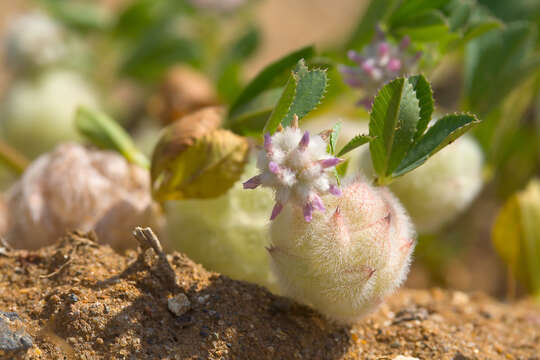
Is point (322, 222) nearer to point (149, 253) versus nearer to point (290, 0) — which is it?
point (149, 253)

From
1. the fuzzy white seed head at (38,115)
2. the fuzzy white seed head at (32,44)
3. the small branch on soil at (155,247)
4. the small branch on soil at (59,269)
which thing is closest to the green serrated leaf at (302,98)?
the small branch on soil at (155,247)

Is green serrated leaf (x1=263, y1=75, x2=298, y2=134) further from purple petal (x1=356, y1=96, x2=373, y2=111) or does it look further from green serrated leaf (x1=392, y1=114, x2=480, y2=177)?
purple petal (x1=356, y1=96, x2=373, y2=111)

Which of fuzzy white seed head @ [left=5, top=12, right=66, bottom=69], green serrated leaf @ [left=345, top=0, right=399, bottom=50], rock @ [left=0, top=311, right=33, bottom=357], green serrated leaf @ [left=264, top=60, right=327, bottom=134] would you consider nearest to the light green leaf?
green serrated leaf @ [left=345, top=0, right=399, bottom=50]

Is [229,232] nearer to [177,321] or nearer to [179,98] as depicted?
[177,321]

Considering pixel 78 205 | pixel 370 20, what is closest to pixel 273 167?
pixel 78 205

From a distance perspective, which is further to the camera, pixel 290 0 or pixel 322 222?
pixel 290 0

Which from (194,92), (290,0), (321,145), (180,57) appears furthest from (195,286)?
(290,0)
